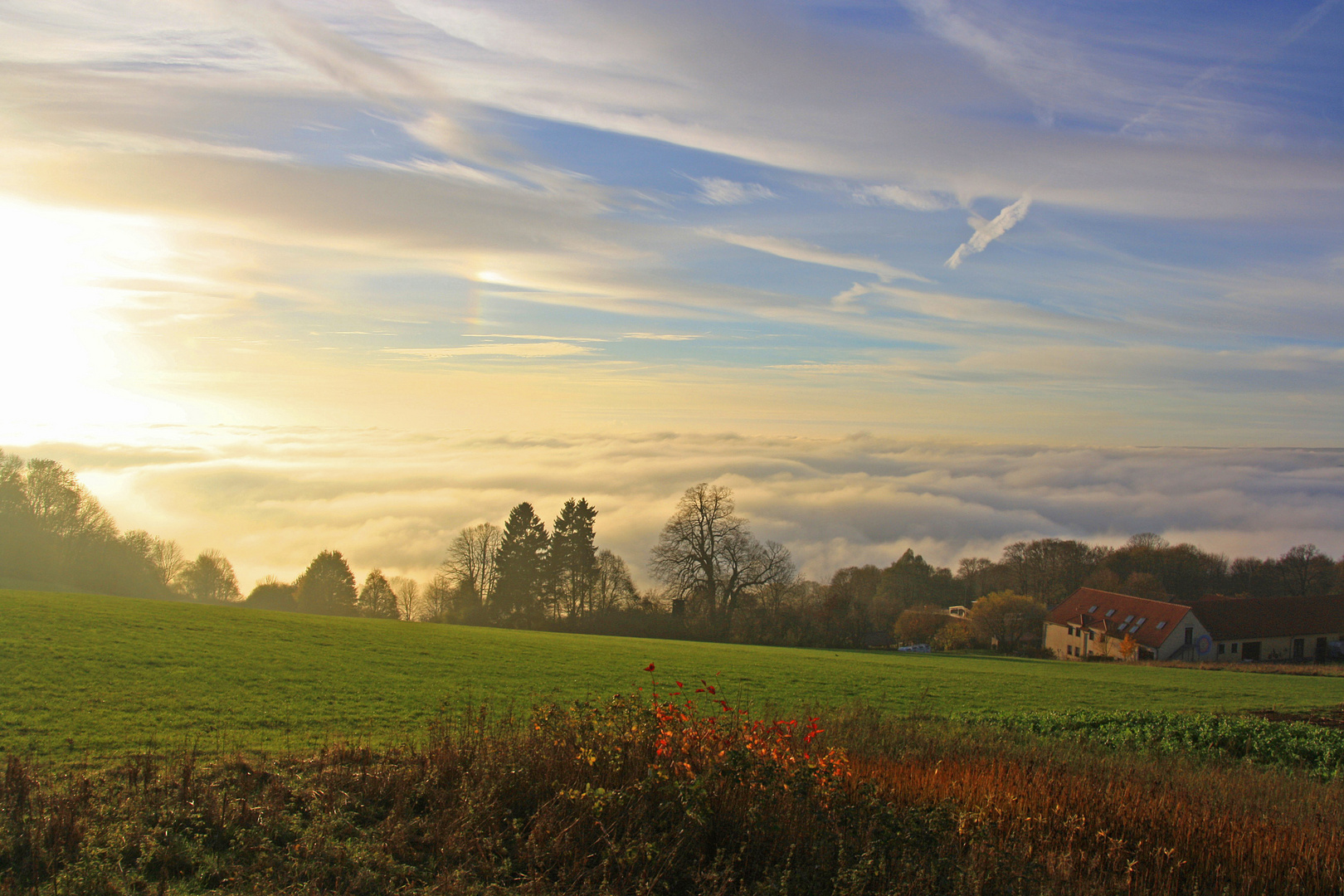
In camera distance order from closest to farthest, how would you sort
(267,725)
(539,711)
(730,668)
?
(539,711), (267,725), (730,668)

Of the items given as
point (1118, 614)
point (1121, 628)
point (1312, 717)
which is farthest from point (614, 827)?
point (1118, 614)

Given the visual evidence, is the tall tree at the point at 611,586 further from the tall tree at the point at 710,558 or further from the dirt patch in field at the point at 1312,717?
the dirt patch in field at the point at 1312,717

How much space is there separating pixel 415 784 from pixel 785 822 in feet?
13.3

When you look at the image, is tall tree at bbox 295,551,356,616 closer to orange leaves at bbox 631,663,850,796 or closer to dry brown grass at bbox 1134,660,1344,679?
dry brown grass at bbox 1134,660,1344,679

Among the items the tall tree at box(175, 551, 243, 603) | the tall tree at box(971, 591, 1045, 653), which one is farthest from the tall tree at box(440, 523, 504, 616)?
the tall tree at box(971, 591, 1045, 653)

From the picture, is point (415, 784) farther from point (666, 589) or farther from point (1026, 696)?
point (666, 589)

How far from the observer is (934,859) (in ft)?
25.7

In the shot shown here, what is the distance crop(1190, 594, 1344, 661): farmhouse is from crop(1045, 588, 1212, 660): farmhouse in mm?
1836

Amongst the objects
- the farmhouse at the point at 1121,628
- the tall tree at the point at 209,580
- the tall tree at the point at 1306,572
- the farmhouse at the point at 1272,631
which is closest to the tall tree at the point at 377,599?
the tall tree at the point at 209,580

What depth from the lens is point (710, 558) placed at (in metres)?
70.4

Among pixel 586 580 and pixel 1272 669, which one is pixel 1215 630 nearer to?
pixel 1272 669

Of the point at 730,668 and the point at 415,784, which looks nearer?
the point at 415,784

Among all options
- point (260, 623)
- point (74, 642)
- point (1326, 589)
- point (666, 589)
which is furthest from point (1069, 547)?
point (74, 642)

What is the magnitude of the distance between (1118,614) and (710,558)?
4352 cm
